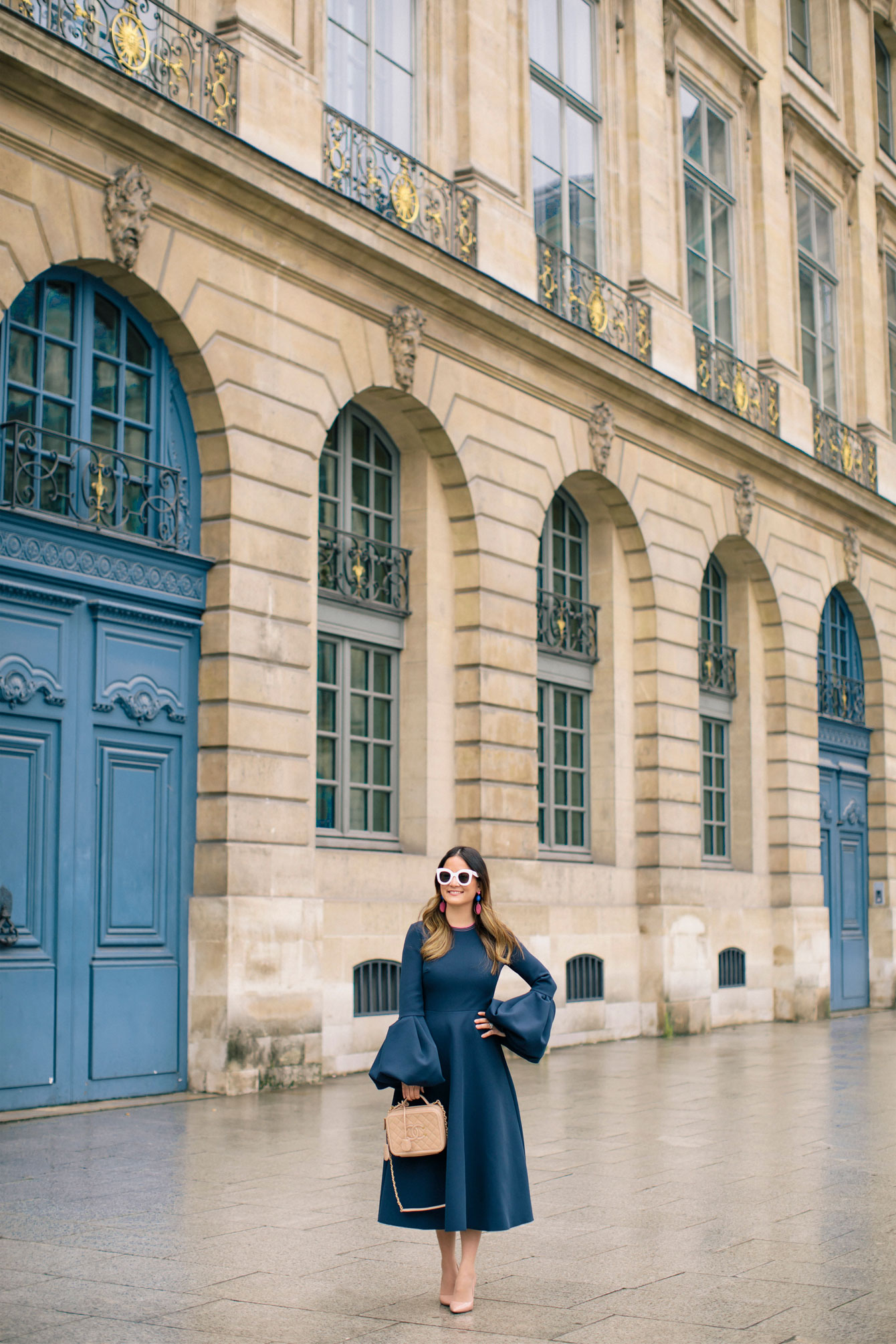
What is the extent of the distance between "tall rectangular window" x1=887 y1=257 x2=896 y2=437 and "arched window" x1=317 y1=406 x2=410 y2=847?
1525 centimetres

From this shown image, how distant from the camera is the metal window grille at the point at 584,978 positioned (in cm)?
1720

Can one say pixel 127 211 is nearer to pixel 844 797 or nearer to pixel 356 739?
pixel 356 739

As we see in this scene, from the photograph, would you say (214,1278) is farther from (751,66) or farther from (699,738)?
(751,66)

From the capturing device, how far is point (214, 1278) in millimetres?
6188

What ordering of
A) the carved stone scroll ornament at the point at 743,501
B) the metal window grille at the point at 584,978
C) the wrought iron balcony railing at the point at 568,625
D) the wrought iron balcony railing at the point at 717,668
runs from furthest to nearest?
the wrought iron balcony railing at the point at 717,668
the carved stone scroll ornament at the point at 743,501
the wrought iron balcony railing at the point at 568,625
the metal window grille at the point at 584,978

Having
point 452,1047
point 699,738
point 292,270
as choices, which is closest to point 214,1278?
point 452,1047

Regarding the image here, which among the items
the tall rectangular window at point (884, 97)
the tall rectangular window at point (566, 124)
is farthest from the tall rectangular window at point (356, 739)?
the tall rectangular window at point (884, 97)

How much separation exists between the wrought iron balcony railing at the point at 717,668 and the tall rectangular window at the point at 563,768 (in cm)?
308

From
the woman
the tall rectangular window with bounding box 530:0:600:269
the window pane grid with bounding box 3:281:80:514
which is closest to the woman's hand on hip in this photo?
the woman

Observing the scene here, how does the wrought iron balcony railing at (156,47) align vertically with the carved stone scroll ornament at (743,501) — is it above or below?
above

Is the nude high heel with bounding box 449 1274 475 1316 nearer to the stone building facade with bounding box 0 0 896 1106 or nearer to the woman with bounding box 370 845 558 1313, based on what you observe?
the woman with bounding box 370 845 558 1313

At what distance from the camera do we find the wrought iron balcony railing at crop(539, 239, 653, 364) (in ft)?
58.1

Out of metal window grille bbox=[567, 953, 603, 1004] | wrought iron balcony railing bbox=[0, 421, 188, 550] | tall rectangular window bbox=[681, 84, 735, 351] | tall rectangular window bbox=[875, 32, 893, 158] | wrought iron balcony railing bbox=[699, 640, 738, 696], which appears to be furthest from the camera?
tall rectangular window bbox=[875, 32, 893, 158]

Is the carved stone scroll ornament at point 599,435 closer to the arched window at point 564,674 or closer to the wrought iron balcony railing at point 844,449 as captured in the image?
the arched window at point 564,674
